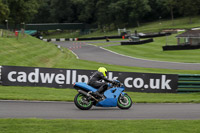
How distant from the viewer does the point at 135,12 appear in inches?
4555

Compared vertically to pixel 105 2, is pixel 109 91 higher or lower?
lower

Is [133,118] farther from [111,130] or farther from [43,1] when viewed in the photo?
[43,1]

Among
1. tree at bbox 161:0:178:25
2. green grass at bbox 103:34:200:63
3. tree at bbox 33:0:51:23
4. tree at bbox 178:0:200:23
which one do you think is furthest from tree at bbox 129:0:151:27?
green grass at bbox 103:34:200:63

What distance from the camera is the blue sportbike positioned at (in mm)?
12820

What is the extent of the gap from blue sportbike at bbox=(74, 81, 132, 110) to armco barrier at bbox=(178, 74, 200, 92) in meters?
7.04

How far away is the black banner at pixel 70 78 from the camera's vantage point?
1914cm

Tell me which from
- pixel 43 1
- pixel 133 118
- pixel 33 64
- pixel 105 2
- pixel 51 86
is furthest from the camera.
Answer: pixel 43 1

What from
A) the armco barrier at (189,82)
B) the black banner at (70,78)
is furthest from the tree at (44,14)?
the armco barrier at (189,82)

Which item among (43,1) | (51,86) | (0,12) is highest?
(43,1)

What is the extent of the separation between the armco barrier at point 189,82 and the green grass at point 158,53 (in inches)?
784

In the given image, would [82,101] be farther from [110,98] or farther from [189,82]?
[189,82]

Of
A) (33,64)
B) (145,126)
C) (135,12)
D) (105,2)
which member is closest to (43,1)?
(105,2)

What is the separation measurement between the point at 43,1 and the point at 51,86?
424 feet

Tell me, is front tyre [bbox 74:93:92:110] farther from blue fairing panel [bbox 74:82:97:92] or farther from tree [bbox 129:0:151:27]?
tree [bbox 129:0:151:27]
